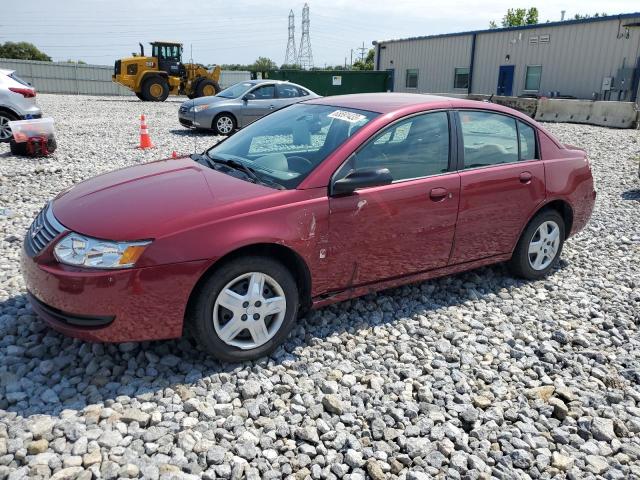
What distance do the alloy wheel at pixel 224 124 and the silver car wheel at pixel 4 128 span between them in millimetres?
4936

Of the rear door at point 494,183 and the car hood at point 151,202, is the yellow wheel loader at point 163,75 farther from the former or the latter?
the car hood at point 151,202

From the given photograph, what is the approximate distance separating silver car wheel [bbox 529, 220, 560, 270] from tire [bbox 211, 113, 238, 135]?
10.8m

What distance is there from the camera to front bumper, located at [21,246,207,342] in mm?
2959

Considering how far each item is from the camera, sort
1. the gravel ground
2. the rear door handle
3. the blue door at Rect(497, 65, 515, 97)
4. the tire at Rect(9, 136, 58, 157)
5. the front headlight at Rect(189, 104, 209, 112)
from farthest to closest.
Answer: the blue door at Rect(497, 65, 515, 97) → the front headlight at Rect(189, 104, 209, 112) → the tire at Rect(9, 136, 58, 157) → the rear door handle → the gravel ground

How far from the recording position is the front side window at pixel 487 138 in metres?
4.31

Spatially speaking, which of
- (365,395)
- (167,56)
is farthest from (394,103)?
(167,56)

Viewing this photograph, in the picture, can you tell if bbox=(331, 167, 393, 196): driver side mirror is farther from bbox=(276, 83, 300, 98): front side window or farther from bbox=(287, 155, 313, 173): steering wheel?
bbox=(276, 83, 300, 98): front side window

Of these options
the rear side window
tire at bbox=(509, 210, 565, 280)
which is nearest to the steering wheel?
the rear side window

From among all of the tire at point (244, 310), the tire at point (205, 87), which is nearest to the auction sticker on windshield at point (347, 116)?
the tire at point (244, 310)

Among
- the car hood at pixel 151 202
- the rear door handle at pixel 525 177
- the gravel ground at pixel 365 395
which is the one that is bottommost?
the gravel ground at pixel 365 395

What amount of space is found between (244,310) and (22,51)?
8125 centimetres

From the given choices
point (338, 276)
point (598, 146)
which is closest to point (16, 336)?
point (338, 276)

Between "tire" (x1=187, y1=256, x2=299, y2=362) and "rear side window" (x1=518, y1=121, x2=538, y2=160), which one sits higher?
"rear side window" (x1=518, y1=121, x2=538, y2=160)

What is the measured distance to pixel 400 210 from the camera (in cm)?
385
